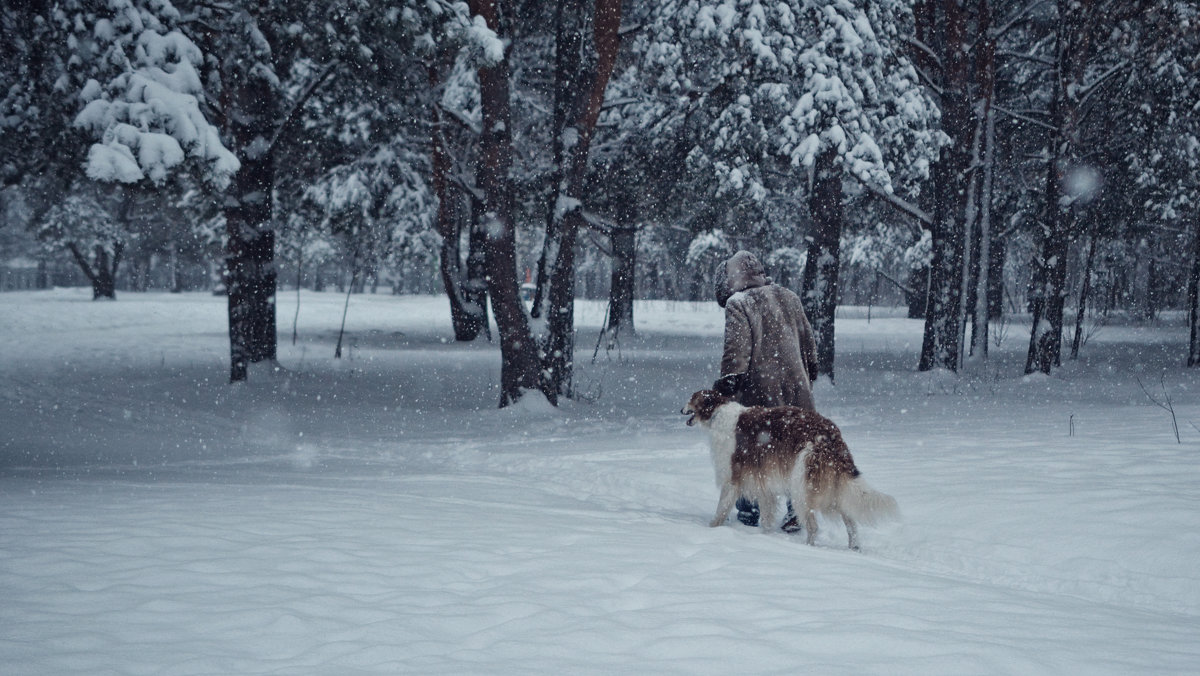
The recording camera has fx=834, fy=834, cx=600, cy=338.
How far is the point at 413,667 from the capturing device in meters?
3.38

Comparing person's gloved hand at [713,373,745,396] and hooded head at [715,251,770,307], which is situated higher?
hooded head at [715,251,770,307]

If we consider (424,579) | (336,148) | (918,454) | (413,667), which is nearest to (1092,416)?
(918,454)

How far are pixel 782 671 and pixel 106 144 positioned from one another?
7159 mm

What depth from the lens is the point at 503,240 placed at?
1294 centimetres

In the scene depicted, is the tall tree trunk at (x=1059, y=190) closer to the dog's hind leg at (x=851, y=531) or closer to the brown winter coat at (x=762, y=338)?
the brown winter coat at (x=762, y=338)

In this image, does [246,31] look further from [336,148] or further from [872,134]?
[872,134]

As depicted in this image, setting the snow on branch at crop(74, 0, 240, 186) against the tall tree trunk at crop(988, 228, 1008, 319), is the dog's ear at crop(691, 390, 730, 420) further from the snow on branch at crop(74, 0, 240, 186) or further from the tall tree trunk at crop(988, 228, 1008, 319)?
the tall tree trunk at crop(988, 228, 1008, 319)

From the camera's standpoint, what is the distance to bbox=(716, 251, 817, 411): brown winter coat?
6199mm

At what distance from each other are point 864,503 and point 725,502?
41.6 inches

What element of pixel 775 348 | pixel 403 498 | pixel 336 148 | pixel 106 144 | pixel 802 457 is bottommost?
pixel 403 498

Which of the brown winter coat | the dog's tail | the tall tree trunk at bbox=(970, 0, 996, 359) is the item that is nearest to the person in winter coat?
the brown winter coat

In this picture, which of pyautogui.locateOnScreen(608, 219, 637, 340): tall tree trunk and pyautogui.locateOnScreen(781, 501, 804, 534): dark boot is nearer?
pyautogui.locateOnScreen(781, 501, 804, 534): dark boot

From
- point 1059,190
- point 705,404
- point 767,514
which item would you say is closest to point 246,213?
point 705,404

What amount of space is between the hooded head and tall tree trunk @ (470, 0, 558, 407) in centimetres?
692
